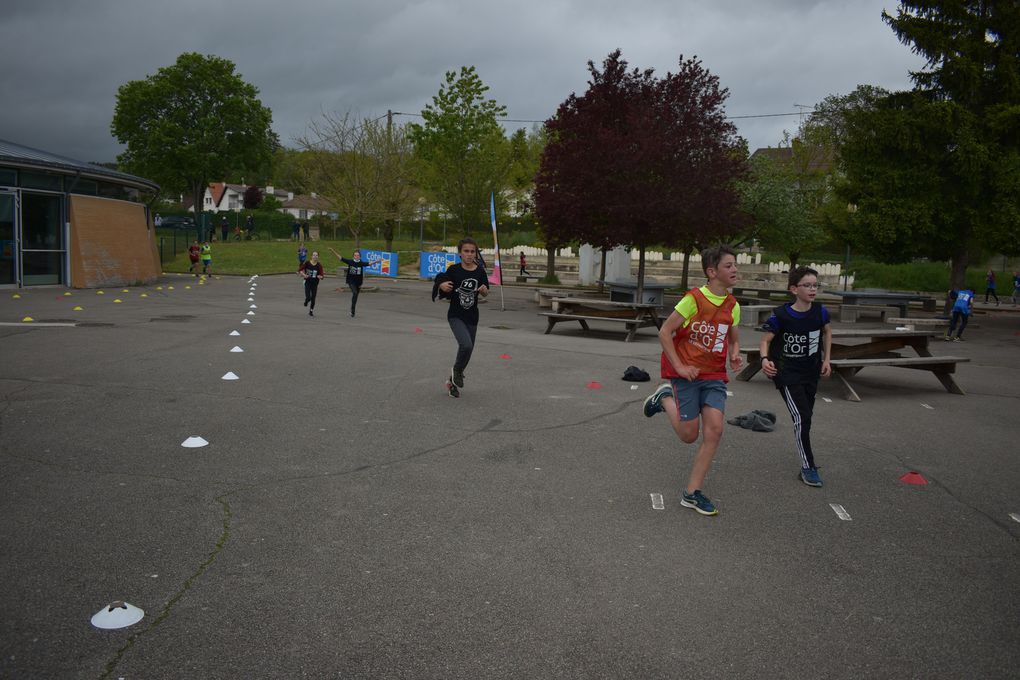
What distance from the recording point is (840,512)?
201 inches

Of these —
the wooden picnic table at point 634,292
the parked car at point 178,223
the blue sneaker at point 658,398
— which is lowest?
the blue sneaker at point 658,398

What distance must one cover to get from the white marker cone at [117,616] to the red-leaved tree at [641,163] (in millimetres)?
19683

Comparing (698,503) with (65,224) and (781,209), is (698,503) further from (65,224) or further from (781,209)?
(781,209)

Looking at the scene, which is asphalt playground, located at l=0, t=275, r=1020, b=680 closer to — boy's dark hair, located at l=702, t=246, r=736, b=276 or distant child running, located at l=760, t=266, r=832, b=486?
distant child running, located at l=760, t=266, r=832, b=486

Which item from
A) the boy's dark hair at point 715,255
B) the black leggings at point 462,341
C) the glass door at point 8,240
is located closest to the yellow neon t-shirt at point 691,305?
the boy's dark hair at point 715,255

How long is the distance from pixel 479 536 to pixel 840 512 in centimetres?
252

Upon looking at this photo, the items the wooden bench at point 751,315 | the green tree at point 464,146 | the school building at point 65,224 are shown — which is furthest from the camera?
the green tree at point 464,146

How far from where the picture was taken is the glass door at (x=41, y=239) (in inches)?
977

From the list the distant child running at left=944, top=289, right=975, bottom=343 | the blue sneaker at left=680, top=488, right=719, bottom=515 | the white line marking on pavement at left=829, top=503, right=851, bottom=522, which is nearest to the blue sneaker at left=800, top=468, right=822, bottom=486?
the white line marking on pavement at left=829, top=503, right=851, bottom=522

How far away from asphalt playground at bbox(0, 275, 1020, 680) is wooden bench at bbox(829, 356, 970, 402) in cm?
47

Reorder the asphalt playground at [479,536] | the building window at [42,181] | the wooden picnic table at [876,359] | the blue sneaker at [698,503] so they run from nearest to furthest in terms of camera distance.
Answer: the asphalt playground at [479,536] < the blue sneaker at [698,503] < the wooden picnic table at [876,359] < the building window at [42,181]

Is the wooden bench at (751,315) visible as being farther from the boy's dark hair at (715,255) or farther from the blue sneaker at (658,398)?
the boy's dark hair at (715,255)

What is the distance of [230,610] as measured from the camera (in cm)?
347

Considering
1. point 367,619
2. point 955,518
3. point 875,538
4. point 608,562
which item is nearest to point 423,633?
point 367,619
